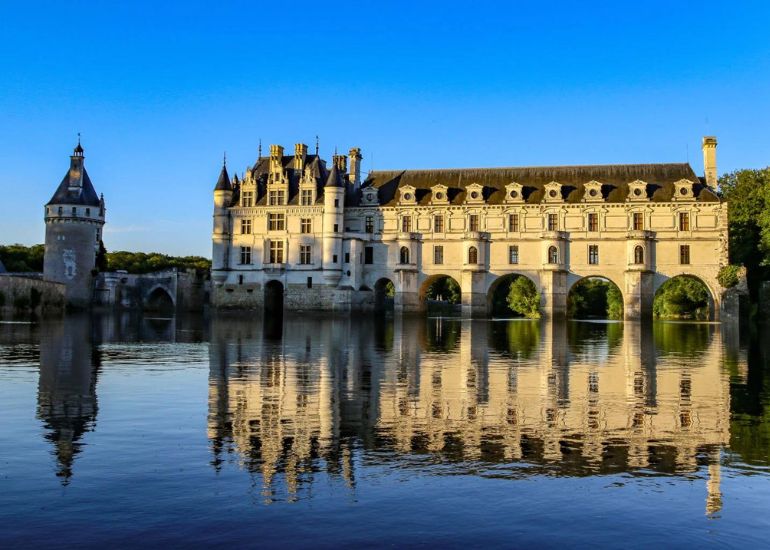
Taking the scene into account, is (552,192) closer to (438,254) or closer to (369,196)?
(438,254)

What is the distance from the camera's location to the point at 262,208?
7719cm

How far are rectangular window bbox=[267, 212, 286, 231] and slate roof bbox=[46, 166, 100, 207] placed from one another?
21.7m

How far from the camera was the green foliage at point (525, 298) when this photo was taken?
9156 centimetres

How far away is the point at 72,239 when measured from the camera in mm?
83438

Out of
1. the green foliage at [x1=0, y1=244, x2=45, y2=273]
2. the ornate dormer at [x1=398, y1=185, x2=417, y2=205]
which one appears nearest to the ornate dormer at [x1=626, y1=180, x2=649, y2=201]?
the ornate dormer at [x1=398, y1=185, x2=417, y2=205]

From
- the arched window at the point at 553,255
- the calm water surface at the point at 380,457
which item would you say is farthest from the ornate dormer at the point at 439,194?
the calm water surface at the point at 380,457

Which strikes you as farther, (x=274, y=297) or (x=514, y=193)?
(x=274, y=297)

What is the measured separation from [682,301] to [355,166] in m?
37.6

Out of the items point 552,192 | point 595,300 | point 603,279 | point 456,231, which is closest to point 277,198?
point 456,231

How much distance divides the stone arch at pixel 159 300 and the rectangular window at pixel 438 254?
104 feet

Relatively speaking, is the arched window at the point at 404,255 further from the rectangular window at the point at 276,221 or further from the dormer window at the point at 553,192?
the dormer window at the point at 553,192

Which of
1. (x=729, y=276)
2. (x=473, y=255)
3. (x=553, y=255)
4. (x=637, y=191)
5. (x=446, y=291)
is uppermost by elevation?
(x=637, y=191)

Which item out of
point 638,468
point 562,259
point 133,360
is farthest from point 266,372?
point 562,259

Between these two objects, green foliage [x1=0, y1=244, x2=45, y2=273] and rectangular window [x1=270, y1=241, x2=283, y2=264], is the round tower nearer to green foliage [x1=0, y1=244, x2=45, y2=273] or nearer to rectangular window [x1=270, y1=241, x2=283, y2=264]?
rectangular window [x1=270, y1=241, x2=283, y2=264]
